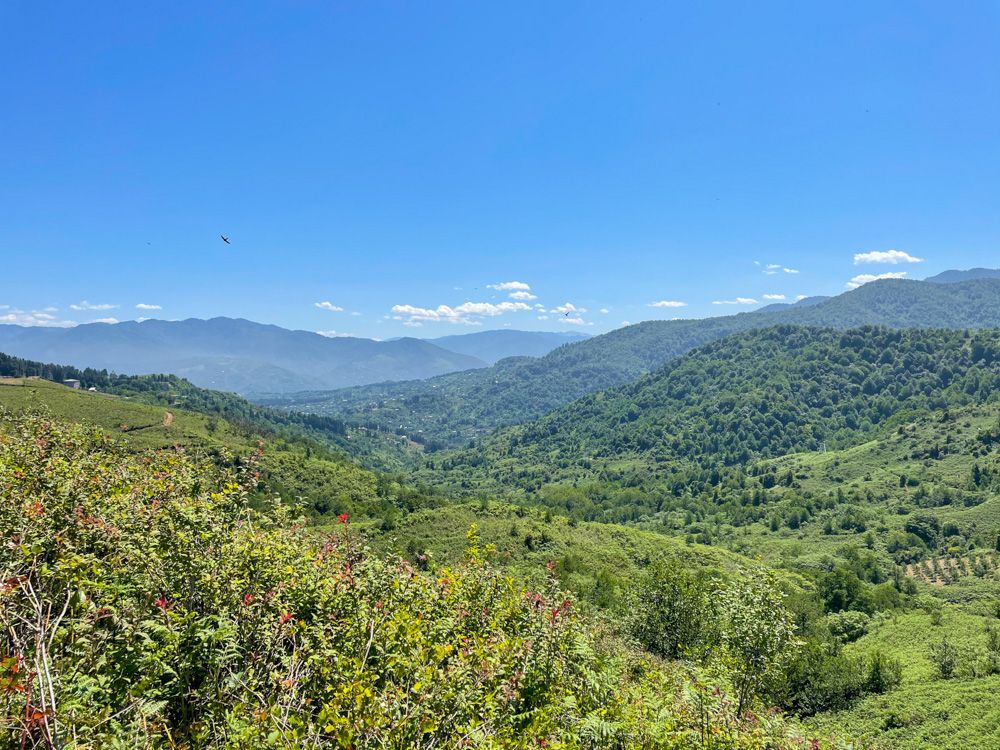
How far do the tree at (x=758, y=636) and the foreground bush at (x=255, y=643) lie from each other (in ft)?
22.2

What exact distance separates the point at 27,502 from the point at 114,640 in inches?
164

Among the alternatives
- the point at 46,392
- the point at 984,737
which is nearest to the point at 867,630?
the point at 984,737

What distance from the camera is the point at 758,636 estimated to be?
17438mm

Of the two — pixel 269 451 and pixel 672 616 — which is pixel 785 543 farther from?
pixel 269 451

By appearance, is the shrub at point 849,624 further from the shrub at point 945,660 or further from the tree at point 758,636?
the tree at point 758,636

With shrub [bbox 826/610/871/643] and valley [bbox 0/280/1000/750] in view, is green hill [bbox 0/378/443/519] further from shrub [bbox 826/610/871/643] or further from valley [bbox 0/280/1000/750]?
shrub [bbox 826/610/871/643]

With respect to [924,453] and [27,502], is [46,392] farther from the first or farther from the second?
[924,453]

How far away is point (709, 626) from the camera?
41500mm

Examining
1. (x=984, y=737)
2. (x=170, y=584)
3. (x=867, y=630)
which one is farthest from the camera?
(x=867, y=630)

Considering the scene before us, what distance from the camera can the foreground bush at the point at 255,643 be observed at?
505 cm

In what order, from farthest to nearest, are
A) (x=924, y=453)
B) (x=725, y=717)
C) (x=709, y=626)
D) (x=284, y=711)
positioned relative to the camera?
(x=924, y=453) < (x=709, y=626) < (x=725, y=717) < (x=284, y=711)

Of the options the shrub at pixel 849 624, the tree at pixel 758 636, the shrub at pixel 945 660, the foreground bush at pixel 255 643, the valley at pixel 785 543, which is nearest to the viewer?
the foreground bush at pixel 255 643

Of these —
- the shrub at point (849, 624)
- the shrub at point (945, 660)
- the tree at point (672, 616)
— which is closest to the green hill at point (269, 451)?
the tree at point (672, 616)

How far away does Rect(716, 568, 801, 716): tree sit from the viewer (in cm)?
1728
